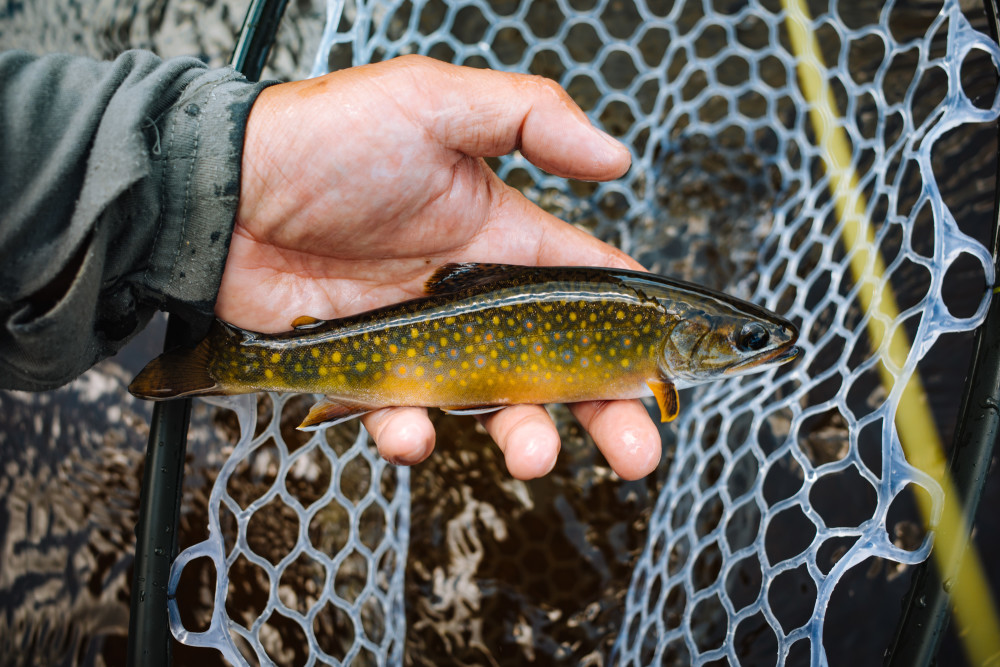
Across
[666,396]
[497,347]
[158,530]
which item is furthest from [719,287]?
[158,530]

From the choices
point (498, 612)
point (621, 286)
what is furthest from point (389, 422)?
point (498, 612)

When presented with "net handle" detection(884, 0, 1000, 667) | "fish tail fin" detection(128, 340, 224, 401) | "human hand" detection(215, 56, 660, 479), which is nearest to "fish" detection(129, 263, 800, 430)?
"fish tail fin" detection(128, 340, 224, 401)

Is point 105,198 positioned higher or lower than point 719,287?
lower

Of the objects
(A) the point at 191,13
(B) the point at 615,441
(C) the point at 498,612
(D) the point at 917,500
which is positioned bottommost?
(C) the point at 498,612

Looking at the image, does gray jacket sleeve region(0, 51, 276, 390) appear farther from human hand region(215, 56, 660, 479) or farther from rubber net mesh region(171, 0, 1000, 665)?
rubber net mesh region(171, 0, 1000, 665)

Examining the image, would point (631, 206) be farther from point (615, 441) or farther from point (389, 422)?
point (389, 422)

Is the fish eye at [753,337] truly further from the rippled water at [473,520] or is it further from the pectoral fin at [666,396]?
the rippled water at [473,520]

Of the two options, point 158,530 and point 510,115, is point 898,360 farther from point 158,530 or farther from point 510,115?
point 158,530
